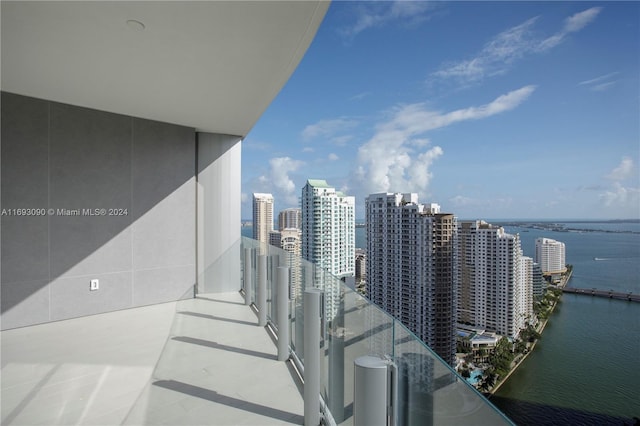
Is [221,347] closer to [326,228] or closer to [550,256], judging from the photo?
[326,228]

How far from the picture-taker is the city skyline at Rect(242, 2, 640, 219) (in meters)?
38.9

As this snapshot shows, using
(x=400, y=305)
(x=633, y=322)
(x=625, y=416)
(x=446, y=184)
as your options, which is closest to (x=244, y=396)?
(x=400, y=305)

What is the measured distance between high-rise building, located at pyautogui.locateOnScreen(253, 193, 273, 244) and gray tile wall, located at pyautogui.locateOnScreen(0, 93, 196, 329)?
11503 mm

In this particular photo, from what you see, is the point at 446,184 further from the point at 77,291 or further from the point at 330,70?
the point at 77,291

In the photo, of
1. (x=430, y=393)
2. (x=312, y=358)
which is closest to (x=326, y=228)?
(x=312, y=358)

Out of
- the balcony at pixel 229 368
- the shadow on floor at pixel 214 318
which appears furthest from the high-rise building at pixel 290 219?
the balcony at pixel 229 368

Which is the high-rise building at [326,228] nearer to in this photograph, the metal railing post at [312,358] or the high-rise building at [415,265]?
the high-rise building at [415,265]

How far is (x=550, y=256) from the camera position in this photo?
84.6 ft

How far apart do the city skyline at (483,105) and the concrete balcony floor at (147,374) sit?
28.5 meters

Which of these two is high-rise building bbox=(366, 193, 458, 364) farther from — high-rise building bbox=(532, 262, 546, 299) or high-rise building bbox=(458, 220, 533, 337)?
high-rise building bbox=(532, 262, 546, 299)

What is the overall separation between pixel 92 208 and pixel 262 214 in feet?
41.9

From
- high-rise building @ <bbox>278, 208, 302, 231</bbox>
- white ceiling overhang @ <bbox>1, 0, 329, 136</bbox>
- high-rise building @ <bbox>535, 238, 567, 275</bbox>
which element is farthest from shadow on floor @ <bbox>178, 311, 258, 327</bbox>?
high-rise building @ <bbox>535, 238, 567, 275</bbox>

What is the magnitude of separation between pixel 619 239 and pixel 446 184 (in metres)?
26.5

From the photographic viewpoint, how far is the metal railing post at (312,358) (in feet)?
7.43
